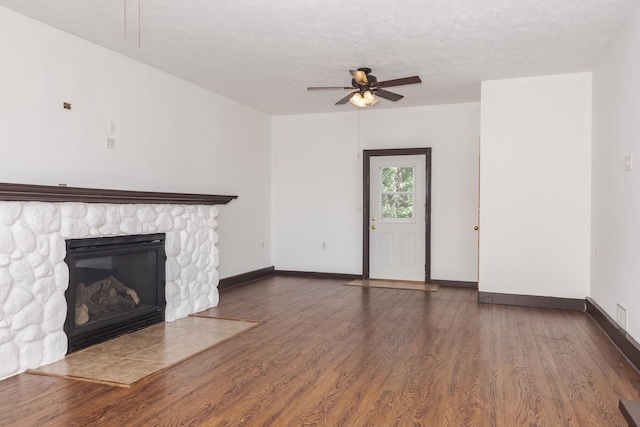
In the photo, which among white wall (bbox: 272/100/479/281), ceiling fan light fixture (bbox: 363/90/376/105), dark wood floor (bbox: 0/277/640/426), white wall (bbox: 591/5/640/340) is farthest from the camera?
white wall (bbox: 272/100/479/281)

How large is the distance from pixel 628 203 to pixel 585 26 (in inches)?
60.7

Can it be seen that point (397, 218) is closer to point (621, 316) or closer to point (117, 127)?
point (621, 316)

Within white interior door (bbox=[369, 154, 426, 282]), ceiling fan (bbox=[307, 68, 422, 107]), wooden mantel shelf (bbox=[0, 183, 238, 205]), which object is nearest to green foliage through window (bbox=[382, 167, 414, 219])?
white interior door (bbox=[369, 154, 426, 282])

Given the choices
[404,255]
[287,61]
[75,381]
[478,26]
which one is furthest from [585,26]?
[75,381]

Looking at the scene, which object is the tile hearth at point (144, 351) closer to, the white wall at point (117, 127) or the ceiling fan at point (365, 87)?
the white wall at point (117, 127)

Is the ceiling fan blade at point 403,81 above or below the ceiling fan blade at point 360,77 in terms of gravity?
below

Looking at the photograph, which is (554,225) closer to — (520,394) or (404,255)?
(404,255)

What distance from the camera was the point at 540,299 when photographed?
5648mm

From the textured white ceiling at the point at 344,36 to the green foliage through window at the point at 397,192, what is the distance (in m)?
1.84

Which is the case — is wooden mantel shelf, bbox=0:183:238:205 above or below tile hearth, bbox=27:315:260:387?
above

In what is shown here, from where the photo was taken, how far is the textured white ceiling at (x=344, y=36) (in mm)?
3676

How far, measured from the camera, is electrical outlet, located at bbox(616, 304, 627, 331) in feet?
12.8

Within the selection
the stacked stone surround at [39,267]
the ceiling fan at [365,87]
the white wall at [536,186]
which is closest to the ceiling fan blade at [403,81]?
the ceiling fan at [365,87]

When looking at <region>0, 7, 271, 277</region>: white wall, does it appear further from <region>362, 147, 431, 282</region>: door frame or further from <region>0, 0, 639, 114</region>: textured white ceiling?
<region>362, 147, 431, 282</region>: door frame
